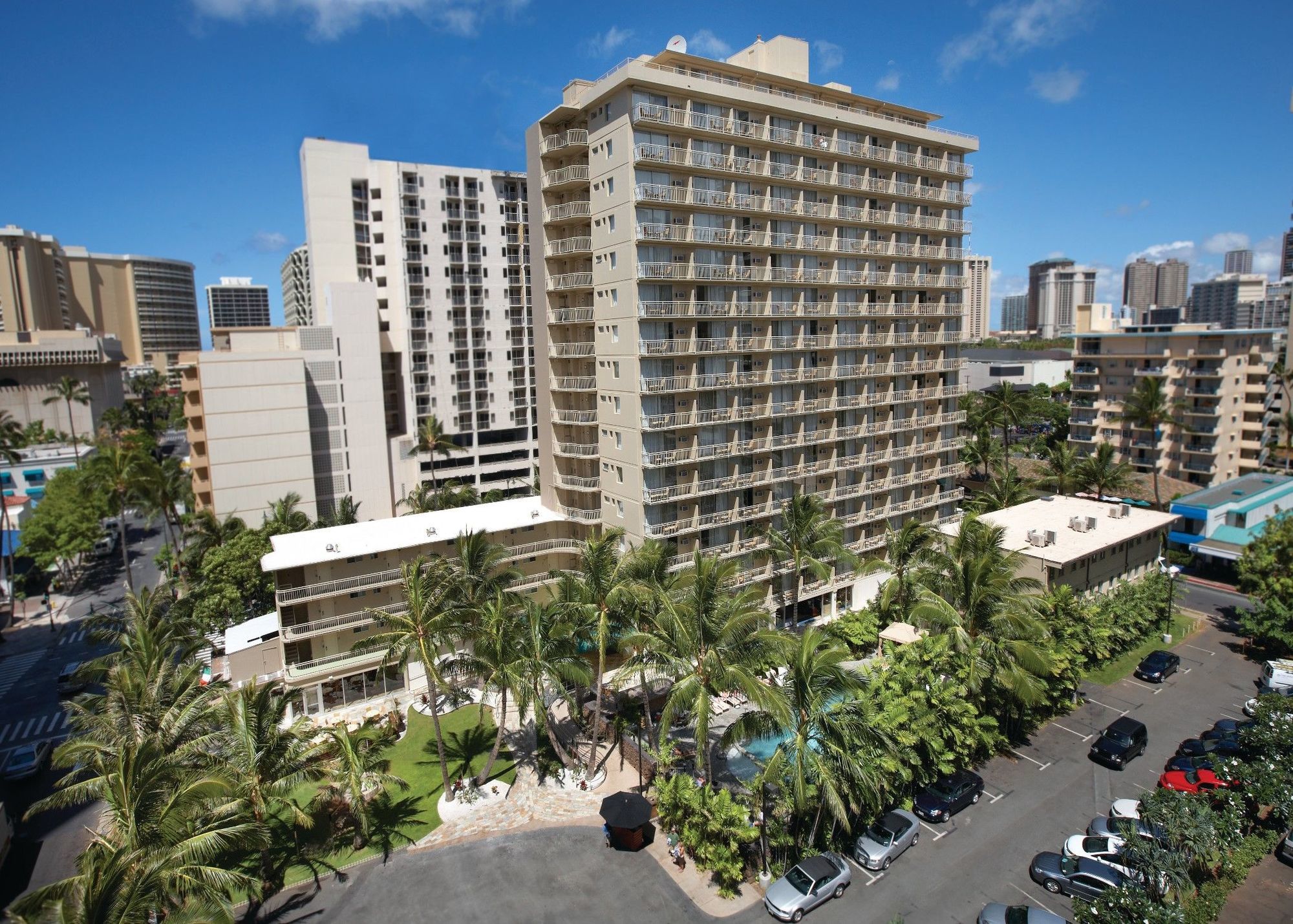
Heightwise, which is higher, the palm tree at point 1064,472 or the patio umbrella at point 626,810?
the palm tree at point 1064,472

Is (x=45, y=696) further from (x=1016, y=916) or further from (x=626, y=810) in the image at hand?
(x=1016, y=916)

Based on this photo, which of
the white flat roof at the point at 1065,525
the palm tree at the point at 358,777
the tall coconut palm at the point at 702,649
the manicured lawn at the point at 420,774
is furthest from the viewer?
the white flat roof at the point at 1065,525

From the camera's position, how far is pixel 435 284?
3354 inches

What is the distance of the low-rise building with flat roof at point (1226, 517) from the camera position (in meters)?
64.4

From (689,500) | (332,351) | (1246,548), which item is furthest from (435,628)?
(1246,548)

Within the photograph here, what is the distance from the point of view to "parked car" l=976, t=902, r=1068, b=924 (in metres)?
25.9

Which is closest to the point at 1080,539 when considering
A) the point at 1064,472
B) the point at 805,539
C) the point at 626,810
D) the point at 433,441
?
the point at 805,539

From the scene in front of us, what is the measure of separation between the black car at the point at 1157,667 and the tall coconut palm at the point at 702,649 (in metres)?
30.1

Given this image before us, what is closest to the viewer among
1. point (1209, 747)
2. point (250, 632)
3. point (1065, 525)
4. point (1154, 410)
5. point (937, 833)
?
point (937, 833)

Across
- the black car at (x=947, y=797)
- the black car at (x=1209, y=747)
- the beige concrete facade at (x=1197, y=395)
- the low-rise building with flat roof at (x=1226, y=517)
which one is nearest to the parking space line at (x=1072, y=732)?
the black car at (x=1209, y=747)

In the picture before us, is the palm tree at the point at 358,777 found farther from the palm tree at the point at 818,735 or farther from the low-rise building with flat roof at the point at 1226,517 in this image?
the low-rise building with flat roof at the point at 1226,517

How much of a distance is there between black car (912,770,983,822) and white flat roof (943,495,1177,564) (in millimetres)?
19622

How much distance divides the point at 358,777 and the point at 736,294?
35.8m

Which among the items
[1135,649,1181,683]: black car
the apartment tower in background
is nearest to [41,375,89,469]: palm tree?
the apartment tower in background
